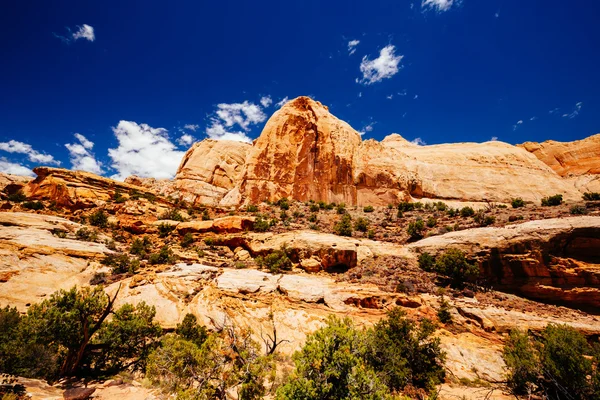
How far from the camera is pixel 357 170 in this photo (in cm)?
4503

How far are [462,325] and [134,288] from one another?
62.2ft

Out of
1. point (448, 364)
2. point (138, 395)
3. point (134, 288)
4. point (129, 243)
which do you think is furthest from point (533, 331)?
point (129, 243)

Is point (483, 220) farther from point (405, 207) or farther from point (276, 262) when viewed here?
point (276, 262)

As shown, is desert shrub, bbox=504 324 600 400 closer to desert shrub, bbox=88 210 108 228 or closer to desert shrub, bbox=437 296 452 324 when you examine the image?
desert shrub, bbox=437 296 452 324

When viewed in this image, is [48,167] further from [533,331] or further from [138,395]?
[533,331]

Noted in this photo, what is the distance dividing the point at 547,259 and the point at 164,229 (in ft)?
103

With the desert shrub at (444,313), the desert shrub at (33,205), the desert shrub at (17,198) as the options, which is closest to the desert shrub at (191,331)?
the desert shrub at (444,313)

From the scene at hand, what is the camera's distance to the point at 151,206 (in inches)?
1209

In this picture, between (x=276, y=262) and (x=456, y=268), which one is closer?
(x=456, y=268)

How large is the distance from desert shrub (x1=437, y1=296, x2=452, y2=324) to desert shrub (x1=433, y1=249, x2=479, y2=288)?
13.2 ft

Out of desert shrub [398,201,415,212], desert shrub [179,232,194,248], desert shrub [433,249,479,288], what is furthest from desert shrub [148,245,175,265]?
desert shrub [398,201,415,212]

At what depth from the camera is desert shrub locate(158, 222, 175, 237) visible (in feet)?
81.7

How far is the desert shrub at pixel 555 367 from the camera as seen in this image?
1003cm

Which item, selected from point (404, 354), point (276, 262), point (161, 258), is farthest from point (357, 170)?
point (404, 354)
